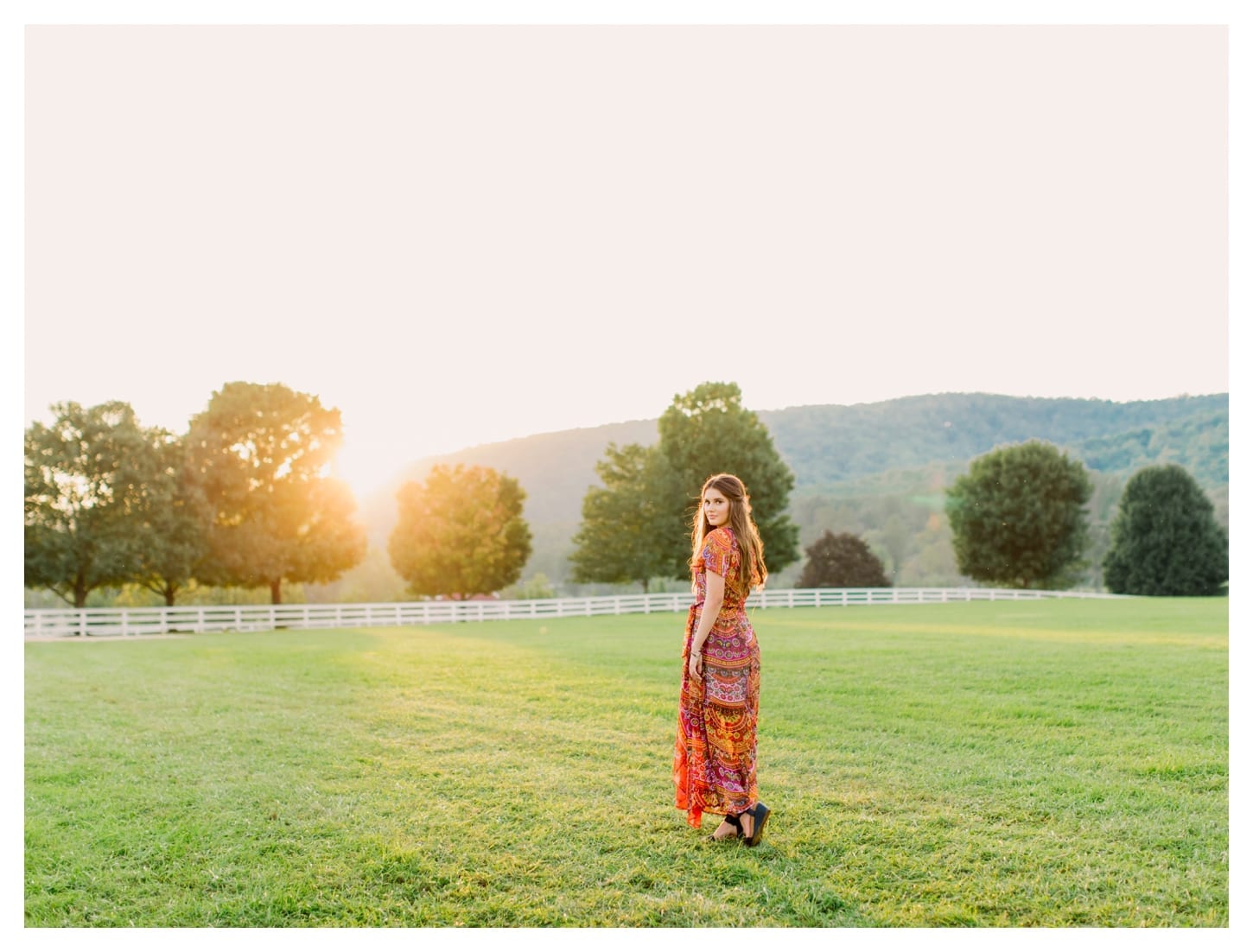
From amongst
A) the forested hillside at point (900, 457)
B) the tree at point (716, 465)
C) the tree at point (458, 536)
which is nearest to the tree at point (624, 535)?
the tree at point (716, 465)

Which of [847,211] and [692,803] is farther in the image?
[847,211]

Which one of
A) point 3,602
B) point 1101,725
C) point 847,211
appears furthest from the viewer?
point 847,211

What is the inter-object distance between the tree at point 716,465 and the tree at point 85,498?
20374 millimetres

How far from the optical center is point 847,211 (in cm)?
918

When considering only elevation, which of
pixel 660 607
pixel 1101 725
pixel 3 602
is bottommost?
pixel 660 607

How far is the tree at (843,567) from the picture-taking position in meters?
42.9

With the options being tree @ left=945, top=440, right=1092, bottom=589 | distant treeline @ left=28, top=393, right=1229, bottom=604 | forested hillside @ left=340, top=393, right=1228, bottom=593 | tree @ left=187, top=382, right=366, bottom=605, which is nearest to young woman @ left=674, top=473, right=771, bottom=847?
tree @ left=187, top=382, right=366, bottom=605

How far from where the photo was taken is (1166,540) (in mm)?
43500

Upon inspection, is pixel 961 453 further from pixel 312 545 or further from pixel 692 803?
pixel 692 803

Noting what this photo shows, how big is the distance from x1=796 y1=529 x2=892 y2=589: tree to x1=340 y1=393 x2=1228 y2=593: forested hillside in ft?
29.3

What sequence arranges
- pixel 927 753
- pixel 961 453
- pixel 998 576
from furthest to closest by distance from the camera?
pixel 961 453
pixel 998 576
pixel 927 753

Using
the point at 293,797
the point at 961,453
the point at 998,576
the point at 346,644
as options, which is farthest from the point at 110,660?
the point at 961,453

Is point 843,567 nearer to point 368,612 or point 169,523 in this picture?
point 368,612

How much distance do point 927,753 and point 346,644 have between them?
16219 mm
